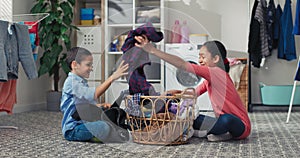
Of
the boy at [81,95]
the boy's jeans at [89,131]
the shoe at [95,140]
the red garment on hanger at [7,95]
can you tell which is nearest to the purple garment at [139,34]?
the boy at [81,95]

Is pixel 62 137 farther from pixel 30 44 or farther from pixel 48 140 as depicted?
pixel 30 44

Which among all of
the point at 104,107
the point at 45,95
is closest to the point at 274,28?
the point at 45,95

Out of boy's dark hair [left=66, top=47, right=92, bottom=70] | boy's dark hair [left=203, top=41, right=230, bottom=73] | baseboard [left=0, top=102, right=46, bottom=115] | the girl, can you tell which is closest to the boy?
boy's dark hair [left=66, top=47, right=92, bottom=70]

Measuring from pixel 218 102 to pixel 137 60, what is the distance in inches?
25.6

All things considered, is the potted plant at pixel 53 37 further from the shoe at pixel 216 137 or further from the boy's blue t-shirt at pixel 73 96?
the shoe at pixel 216 137

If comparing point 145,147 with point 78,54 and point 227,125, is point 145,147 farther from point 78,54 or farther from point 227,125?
point 78,54

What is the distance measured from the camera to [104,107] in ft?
6.85

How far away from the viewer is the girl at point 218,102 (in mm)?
2309

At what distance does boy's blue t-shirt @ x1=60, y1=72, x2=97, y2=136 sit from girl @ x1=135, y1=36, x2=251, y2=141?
523mm

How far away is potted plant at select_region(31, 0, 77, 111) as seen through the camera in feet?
13.5

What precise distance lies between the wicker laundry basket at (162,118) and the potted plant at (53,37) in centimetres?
214

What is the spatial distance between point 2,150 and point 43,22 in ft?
7.59

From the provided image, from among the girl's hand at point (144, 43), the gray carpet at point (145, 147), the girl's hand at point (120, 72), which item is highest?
the girl's hand at point (144, 43)

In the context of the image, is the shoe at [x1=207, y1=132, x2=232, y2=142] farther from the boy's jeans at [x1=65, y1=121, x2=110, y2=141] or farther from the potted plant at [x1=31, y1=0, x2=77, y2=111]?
the potted plant at [x1=31, y1=0, x2=77, y2=111]
